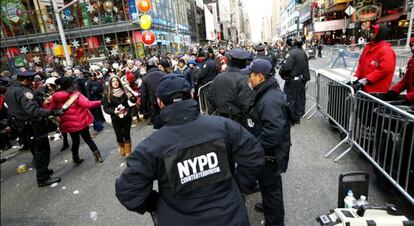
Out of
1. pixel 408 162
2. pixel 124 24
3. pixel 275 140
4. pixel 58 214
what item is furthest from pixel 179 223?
pixel 124 24

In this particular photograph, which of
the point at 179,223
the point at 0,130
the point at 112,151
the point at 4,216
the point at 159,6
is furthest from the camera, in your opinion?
the point at 159,6

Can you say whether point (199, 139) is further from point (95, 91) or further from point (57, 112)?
point (95, 91)

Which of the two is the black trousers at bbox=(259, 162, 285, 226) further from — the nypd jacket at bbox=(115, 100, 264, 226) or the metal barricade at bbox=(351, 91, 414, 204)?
the metal barricade at bbox=(351, 91, 414, 204)

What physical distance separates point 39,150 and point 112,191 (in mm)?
1690

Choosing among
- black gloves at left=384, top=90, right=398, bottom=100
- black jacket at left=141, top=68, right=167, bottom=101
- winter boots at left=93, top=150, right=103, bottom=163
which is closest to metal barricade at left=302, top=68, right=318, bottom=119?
black gloves at left=384, top=90, right=398, bottom=100

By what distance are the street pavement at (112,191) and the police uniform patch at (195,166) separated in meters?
2.04

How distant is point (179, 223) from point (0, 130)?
7.84 meters

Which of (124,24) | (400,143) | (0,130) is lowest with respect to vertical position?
(0,130)

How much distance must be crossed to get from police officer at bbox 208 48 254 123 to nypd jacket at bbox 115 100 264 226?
2.65 meters

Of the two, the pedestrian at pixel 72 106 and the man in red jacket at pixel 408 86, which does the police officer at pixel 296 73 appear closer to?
the man in red jacket at pixel 408 86

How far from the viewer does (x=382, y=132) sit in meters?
3.74

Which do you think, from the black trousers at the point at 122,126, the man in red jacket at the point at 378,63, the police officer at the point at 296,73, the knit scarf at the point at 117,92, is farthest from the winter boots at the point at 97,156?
the man in red jacket at the point at 378,63

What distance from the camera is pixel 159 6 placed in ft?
120

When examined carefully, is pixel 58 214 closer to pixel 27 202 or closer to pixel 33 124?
pixel 27 202
